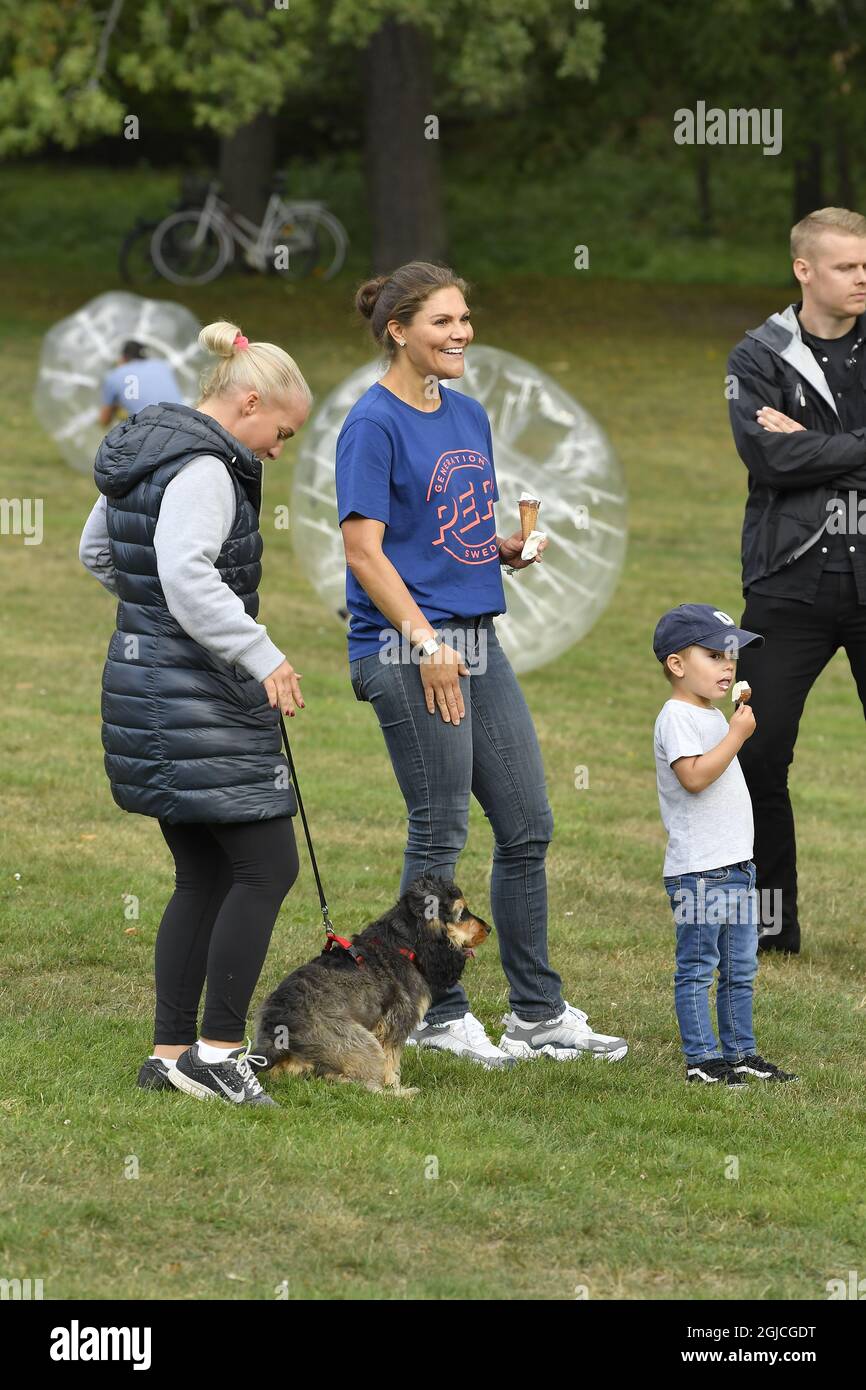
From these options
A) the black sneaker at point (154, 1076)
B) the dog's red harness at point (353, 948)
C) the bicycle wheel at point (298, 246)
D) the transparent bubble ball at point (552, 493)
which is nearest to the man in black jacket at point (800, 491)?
the dog's red harness at point (353, 948)

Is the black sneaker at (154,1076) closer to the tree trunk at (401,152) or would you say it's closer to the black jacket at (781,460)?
the black jacket at (781,460)

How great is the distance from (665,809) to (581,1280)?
1523mm

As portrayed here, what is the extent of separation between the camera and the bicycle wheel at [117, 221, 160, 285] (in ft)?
80.2

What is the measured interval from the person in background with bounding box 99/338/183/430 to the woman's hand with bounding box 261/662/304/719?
827 centimetres

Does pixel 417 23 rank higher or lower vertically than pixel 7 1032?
higher

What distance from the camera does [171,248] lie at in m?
24.6

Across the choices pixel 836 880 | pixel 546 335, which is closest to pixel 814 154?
pixel 546 335

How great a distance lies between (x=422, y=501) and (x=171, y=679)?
2.95 feet

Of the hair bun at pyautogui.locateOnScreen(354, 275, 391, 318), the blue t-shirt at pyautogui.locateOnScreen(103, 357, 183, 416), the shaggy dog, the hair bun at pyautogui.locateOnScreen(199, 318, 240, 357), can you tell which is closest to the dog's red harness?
the shaggy dog

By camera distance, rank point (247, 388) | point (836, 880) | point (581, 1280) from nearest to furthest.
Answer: point (581, 1280) < point (247, 388) < point (836, 880)

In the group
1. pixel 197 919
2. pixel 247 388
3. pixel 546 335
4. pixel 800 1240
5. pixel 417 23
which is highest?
pixel 417 23

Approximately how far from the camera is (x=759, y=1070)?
517 centimetres

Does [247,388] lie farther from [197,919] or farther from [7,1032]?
[7,1032]

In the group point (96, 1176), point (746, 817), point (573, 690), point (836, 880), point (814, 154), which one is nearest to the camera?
point (96, 1176)
